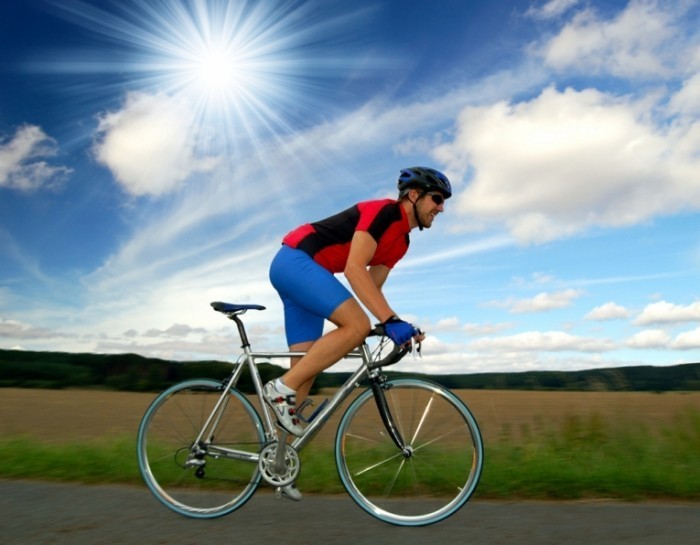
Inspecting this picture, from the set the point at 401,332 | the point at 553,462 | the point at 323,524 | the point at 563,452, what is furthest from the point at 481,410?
the point at 401,332

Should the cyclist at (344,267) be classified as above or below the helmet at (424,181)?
below

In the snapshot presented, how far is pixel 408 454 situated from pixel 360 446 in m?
0.30

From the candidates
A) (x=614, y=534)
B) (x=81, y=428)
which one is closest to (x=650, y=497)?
(x=614, y=534)

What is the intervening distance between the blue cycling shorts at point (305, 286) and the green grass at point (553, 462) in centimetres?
136

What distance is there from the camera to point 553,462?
561cm

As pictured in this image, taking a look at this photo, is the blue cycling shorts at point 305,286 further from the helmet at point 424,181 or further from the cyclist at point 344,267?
the helmet at point 424,181

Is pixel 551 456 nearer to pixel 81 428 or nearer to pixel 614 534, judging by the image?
pixel 614 534

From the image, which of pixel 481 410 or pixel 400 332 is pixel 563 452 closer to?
pixel 400 332

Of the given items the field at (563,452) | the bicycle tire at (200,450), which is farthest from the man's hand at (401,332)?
the field at (563,452)

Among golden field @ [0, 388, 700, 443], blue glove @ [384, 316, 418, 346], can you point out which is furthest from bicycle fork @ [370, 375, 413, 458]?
golden field @ [0, 388, 700, 443]

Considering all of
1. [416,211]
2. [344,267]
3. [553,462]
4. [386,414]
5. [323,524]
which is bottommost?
[323,524]

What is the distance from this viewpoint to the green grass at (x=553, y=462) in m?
5.18

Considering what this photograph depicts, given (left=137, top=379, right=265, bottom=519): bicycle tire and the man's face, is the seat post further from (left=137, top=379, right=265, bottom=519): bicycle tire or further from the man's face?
the man's face

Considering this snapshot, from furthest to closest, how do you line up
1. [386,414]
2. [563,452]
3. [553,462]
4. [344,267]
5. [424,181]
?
[563,452], [553,462], [344,267], [424,181], [386,414]
